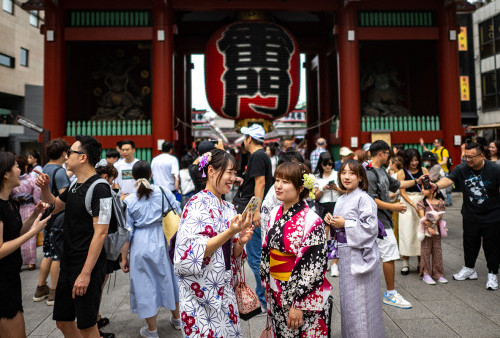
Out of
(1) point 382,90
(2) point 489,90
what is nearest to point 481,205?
(1) point 382,90

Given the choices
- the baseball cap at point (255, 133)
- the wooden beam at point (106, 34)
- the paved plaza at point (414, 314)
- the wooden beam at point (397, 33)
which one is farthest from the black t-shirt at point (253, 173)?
the wooden beam at point (397, 33)

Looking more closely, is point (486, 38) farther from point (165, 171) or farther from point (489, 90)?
point (165, 171)

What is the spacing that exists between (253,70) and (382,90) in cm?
567

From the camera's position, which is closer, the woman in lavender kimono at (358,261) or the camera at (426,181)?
the woman in lavender kimono at (358,261)

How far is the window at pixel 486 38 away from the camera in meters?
20.3

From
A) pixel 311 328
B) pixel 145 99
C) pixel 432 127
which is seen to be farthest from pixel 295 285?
pixel 145 99

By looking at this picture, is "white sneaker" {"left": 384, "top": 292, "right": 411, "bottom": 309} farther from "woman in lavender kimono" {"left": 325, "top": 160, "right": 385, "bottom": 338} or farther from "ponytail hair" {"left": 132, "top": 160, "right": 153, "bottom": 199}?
"ponytail hair" {"left": 132, "top": 160, "right": 153, "bottom": 199}

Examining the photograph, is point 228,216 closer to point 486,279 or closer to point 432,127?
point 486,279

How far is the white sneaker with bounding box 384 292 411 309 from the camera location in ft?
12.2

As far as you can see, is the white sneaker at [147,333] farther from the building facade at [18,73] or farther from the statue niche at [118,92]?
the building facade at [18,73]

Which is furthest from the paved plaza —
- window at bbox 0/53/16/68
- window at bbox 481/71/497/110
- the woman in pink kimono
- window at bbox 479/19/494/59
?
window at bbox 0/53/16/68

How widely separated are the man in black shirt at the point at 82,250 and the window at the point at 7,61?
23.4 metres

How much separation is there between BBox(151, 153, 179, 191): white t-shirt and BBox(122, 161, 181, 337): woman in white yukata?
9.89 ft

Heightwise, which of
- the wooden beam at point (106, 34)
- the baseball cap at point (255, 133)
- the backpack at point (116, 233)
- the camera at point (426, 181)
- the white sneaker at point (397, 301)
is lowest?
the white sneaker at point (397, 301)
